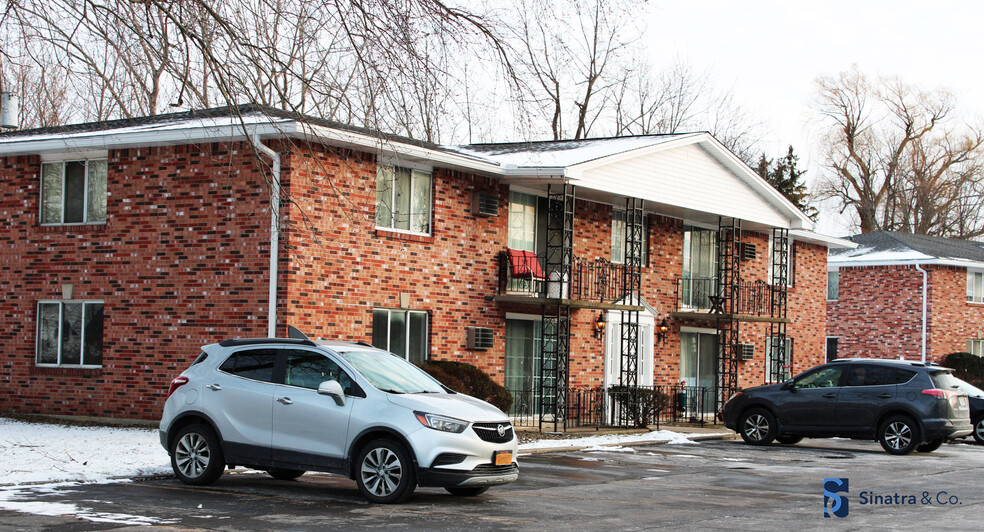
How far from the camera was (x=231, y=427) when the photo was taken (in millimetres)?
11828

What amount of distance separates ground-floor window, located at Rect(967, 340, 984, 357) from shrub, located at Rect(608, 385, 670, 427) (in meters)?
22.2

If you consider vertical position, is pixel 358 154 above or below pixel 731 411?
above

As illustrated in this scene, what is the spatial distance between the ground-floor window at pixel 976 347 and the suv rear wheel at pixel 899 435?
23880 millimetres

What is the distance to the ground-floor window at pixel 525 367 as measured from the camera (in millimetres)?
23031

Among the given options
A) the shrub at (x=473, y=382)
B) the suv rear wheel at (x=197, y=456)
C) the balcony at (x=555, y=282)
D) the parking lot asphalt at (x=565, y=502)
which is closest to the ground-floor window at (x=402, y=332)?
the shrub at (x=473, y=382)

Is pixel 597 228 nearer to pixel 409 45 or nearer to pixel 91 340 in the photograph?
pixel 91 340

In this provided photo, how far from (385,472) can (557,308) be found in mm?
11787

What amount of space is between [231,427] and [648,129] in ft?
126

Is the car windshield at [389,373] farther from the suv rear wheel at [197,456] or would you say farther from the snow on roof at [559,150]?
the snow on roof at [559,150]

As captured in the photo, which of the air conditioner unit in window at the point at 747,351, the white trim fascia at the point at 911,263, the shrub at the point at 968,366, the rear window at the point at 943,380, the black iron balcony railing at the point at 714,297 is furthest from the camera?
the white trim fascia at the point at 911,263

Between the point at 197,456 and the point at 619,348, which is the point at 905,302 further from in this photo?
the point at 197,456

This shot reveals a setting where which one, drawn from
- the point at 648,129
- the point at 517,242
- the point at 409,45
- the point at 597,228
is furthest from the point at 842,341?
the point at 409,45

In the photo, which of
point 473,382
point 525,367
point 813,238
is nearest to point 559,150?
point 525,367

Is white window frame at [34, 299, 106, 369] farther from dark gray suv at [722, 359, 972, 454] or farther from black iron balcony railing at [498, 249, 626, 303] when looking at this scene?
dark gray suv at [722, 359, 972, 454]
